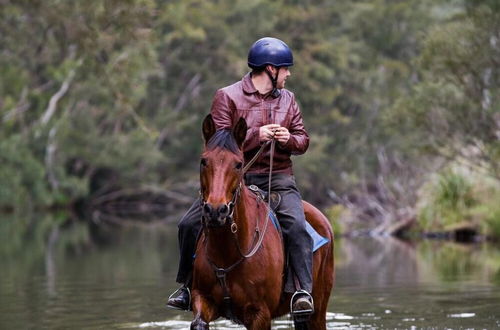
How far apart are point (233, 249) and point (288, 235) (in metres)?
0.94

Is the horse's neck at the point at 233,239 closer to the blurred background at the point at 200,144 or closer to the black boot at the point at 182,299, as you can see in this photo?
the black boot at the point at 182,299

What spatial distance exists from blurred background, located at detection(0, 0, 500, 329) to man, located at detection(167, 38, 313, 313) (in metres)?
3.89

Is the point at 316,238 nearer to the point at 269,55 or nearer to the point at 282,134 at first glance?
the point at 282,134

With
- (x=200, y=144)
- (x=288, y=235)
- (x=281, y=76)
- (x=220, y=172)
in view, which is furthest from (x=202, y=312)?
(x=200, y=144)

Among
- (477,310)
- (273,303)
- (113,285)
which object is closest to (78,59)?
(113,285)

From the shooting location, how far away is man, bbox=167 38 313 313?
938 centimetres

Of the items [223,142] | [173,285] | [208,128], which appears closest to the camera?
[223,142]

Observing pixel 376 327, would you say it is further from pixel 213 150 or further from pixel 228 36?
pixel 228 36

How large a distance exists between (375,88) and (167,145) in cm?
1379

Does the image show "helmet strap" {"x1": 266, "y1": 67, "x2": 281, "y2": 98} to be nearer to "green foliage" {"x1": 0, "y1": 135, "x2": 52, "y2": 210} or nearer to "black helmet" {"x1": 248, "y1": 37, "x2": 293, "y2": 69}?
"black helmet" {"x1": 248, "y1": 37, "x2": 293, "y2": 69}

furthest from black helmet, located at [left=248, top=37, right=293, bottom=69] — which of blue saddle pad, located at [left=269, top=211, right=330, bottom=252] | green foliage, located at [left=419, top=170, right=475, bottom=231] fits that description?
green foliage, located at [left=419, top=170, right=475, bottom=231]

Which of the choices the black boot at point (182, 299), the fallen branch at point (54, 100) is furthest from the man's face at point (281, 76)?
the fallen branch at point (54, 100)

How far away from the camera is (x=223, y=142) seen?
8.39 meters

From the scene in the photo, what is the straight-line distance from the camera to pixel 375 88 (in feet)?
232
